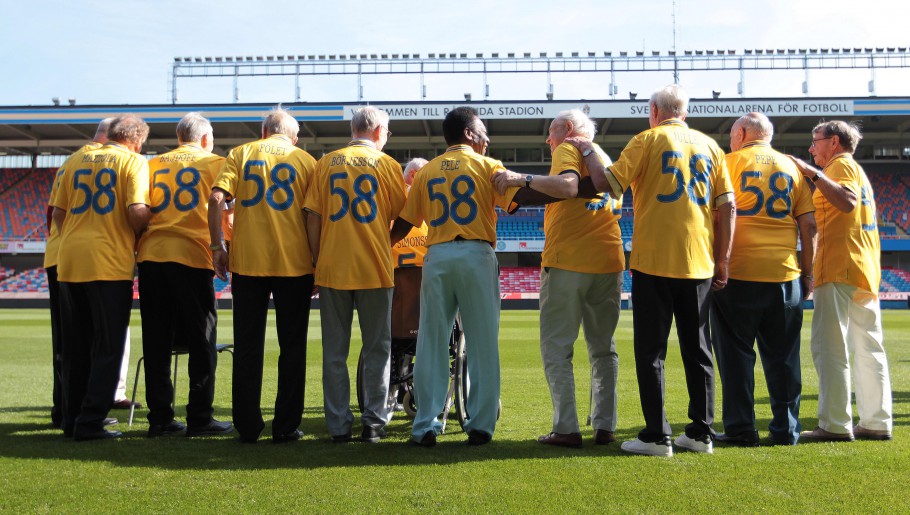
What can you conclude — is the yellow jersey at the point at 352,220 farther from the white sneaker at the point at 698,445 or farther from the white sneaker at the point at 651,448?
the white sneaker at the point at 698,445

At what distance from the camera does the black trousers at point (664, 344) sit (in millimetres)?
4207

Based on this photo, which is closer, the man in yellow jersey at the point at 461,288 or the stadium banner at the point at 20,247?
the man in yellow jersey at the point at 461,288

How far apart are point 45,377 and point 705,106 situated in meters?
29.9

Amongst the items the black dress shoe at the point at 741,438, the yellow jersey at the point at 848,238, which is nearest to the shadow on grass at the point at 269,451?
the black dress shoe at the point at 741,438

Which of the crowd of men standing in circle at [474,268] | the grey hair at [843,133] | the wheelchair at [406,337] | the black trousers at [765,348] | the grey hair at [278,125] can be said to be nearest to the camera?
the crowd of men standing in circle at [474,268]

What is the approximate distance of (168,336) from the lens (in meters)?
5.01

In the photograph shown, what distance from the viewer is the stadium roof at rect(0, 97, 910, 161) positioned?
107 feet

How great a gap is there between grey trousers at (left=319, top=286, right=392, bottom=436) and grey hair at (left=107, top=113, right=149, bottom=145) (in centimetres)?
185

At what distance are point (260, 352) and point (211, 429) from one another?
0.76 metres

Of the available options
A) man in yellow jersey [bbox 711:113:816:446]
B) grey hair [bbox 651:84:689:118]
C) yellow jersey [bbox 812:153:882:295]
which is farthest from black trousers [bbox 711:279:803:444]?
grey hair [bbox 651:84:689:118]

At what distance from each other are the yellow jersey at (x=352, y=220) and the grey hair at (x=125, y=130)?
59.3 inches

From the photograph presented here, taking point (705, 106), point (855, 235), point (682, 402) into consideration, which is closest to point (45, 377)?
point (682, 402)

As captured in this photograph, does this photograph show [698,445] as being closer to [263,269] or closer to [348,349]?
[348,349]

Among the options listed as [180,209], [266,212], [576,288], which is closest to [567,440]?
[576,288]
